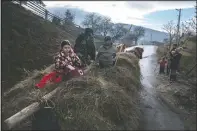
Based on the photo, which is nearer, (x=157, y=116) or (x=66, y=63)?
(x=66, y=63)

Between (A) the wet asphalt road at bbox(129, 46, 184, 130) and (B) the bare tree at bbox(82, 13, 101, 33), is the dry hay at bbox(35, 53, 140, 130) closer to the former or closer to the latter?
(A) the wet asphalt road at bbox(129, 46, 184, 130)

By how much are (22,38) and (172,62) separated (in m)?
9.34

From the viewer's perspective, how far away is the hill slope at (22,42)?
48.0 feet

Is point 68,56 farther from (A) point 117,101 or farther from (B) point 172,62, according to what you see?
(B) point 172,62

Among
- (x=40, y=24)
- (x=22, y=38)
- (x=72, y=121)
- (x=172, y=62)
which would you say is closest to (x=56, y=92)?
(x=72, y=121)

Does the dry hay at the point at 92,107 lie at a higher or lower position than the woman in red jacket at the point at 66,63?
lower

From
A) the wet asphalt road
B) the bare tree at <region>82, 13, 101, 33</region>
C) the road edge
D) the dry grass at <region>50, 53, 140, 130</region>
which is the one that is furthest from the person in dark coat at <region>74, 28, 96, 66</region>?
the bare tree at <region>82, 13, 101, 33</region>

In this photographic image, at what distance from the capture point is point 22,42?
16703mm

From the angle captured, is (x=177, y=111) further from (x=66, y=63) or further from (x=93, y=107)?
(x=93, y=107)

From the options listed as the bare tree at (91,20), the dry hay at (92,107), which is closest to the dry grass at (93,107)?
the dry hay at (92,107)

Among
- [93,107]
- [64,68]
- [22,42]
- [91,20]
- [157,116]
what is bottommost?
[157,116]

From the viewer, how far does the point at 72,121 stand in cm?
470

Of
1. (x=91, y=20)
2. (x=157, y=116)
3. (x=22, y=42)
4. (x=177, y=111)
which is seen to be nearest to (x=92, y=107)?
(x=157, y=116)

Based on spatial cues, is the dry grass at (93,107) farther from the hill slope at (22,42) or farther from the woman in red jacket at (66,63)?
the hill slope at (22,42)
